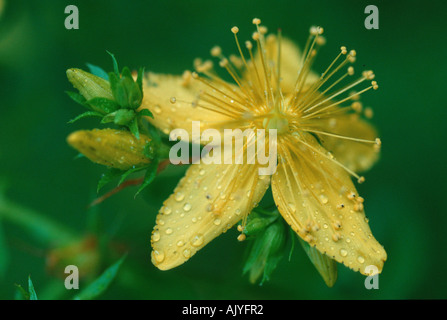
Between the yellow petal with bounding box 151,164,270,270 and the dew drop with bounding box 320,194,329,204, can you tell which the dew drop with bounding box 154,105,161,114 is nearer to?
the yellow petal with bounding box 151,164,270,270

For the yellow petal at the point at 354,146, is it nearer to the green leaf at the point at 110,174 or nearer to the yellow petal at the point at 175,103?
the yellow petal at the point at 175,103

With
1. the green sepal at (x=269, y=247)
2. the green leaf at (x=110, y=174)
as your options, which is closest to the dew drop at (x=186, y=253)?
the green sepal at (x=269, y=247)

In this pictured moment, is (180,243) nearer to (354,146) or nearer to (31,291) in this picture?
(31,291)

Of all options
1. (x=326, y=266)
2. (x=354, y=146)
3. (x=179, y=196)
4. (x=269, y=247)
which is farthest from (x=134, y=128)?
(x=354, y=146)

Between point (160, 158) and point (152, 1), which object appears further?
point (152, 1)

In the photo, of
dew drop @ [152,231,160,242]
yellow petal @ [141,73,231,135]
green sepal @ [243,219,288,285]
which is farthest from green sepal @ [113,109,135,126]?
green sepal @ [243,219,288,285]

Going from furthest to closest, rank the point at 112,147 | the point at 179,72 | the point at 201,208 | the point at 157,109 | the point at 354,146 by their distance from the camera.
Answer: the point at 179,72, the point at 354,146, the point at 157,109, the point at 201,208, the point at 112,147

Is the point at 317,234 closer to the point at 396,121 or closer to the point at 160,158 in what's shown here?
the point at 160,158

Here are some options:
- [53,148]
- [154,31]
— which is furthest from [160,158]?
[154,31]
